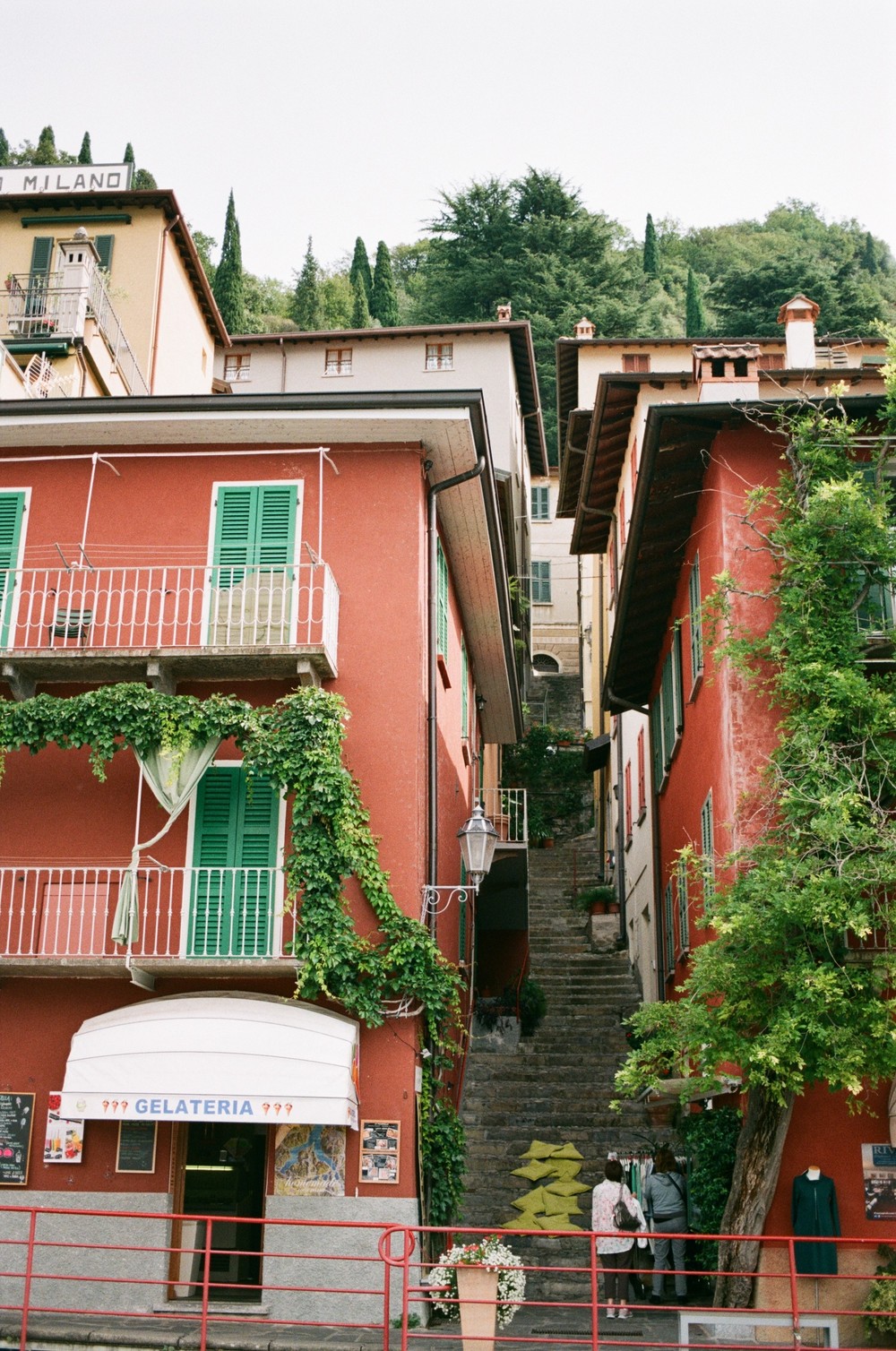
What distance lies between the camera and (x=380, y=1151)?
44.3 feet

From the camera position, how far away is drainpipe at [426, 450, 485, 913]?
1539 cm

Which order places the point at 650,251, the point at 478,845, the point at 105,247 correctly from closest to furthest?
the point at 478,845
the point at 105,247
the point at 650,251

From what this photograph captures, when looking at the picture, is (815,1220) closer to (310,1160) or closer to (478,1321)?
(478,1321)

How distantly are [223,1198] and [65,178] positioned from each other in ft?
84.7

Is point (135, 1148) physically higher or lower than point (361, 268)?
lower

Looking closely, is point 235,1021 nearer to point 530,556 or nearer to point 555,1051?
point 555,1051

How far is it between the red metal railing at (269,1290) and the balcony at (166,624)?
5320 millimetres

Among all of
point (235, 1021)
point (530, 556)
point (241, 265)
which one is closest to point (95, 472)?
point (235, 1021)

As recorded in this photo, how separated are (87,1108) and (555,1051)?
9615 millimetres

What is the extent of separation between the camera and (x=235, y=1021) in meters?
13.1

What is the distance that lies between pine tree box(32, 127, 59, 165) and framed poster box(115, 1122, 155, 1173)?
188 ft

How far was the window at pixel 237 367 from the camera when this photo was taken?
1657 inches

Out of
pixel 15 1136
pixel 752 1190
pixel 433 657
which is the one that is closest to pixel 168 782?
pixel 433 657

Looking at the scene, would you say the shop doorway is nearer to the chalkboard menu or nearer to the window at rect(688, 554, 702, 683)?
the chalkboard menu
